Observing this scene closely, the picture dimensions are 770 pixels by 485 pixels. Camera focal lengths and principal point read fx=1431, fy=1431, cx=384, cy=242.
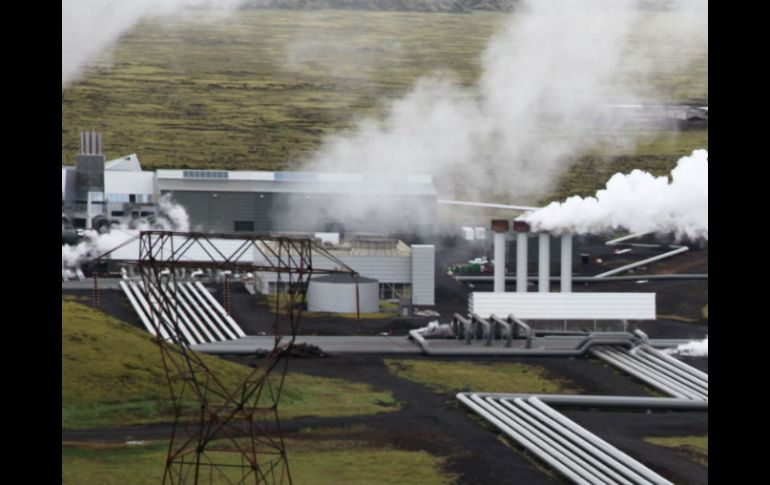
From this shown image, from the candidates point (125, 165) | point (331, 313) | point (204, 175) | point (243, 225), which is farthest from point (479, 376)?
point (125, 165)

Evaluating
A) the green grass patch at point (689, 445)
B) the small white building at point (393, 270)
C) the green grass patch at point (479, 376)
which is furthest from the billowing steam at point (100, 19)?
the green grass patch at point (689, 445)

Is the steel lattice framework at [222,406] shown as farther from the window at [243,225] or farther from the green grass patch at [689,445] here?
the window at [243,225]

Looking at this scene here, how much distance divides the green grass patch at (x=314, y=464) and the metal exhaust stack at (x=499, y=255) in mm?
19772

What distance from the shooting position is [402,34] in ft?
384

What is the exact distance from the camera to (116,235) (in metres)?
53.2

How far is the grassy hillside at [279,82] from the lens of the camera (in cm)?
9538

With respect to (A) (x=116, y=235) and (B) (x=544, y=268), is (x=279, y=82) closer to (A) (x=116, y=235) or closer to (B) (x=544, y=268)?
(A) (x=116, y=235)

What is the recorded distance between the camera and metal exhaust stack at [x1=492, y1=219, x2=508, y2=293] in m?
45.7

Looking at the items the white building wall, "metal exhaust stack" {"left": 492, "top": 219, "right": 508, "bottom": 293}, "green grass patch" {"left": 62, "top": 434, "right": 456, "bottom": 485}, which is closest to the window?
the white building wall

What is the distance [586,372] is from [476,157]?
52.3m

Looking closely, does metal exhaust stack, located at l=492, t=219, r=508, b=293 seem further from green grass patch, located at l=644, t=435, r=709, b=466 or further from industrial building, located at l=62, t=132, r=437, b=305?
green grass patch, located at l=644, t=435, r=709, b=466

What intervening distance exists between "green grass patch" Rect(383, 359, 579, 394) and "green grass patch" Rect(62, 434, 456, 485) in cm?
683

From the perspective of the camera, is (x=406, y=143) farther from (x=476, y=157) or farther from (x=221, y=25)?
(x=221, y=25)
